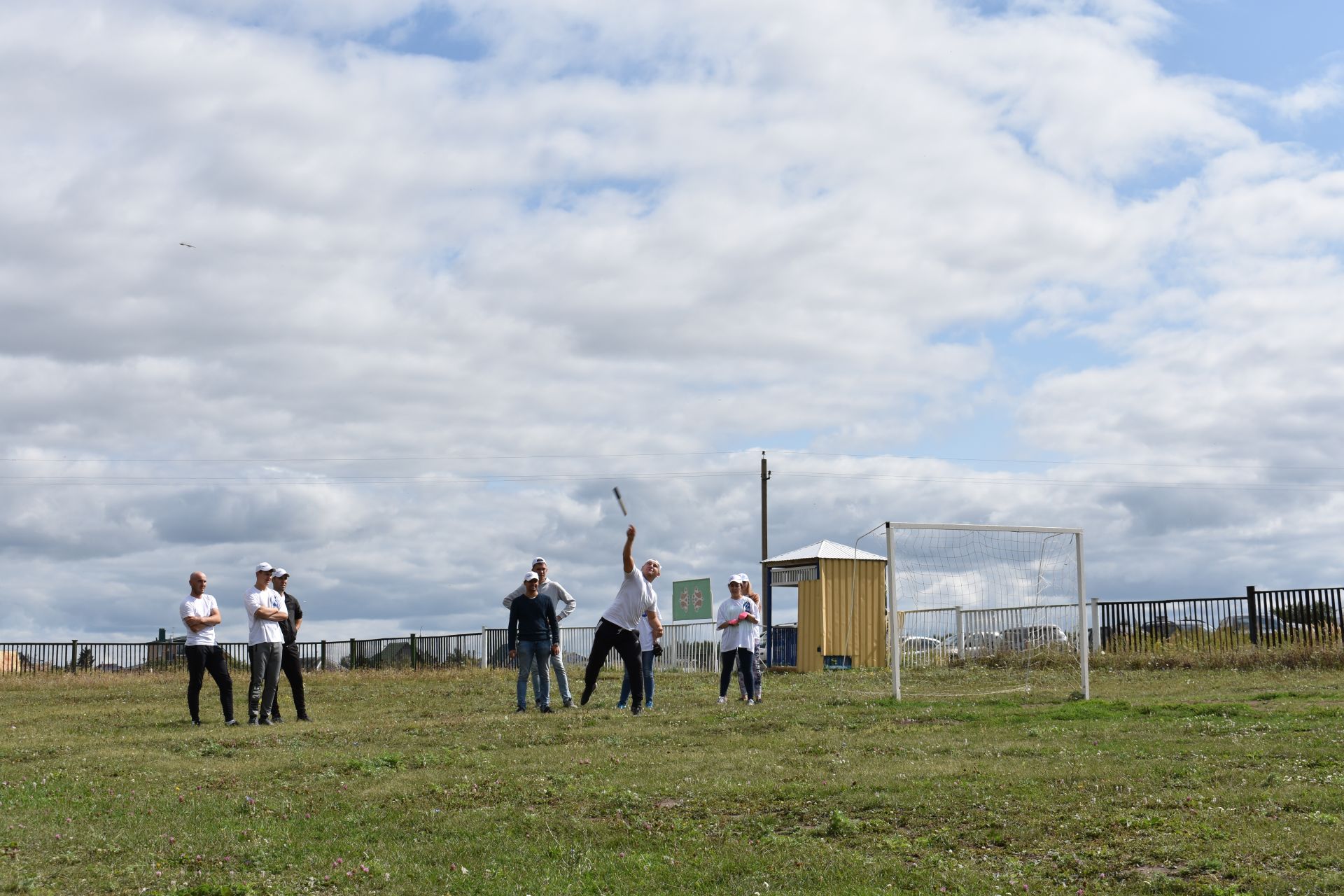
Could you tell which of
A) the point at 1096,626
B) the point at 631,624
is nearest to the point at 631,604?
the point at 631,624

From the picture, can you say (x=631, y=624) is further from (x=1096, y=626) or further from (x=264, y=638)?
(x=1096, y=626)

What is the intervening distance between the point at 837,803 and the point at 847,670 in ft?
65.0

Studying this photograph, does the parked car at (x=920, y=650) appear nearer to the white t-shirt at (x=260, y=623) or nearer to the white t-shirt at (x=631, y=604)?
the white t-shirt at (x=631, y=604)

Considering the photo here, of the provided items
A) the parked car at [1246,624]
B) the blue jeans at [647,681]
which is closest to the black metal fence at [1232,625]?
the parked car at [1246,624]

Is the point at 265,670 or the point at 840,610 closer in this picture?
the point at 265,670

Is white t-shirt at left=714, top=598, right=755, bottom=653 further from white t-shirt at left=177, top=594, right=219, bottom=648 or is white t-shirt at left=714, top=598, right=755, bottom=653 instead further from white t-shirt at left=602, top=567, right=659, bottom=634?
white t-shirt at left=177, top=594, right=219, bottom=648

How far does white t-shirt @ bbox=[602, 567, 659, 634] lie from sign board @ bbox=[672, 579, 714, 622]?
660 inches

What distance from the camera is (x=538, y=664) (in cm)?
1684

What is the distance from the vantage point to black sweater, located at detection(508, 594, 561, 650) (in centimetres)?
1672

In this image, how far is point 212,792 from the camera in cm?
1053

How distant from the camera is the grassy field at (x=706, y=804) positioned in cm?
714

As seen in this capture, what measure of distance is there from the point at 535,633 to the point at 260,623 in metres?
3.52

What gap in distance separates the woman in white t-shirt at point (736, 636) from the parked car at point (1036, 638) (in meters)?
8.67

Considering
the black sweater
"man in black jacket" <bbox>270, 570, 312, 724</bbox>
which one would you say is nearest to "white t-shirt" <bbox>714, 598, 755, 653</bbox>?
the black sweater
